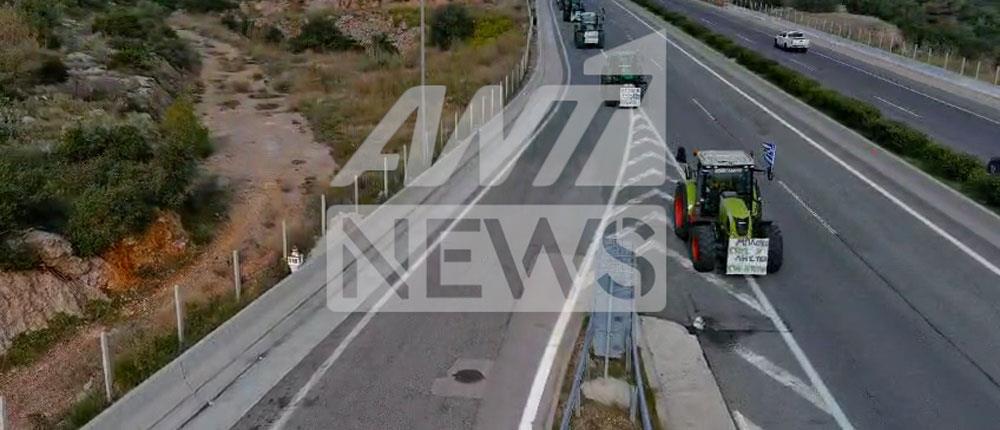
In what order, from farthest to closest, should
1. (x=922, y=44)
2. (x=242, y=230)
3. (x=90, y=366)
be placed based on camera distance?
(x=922, y=44) < (x=242, y=230) < (x=90, y=366)

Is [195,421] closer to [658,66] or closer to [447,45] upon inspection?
[658,66]

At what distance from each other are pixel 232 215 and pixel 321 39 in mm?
46577

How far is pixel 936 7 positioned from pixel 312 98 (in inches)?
3684

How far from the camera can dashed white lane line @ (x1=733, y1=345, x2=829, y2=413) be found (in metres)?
11.2

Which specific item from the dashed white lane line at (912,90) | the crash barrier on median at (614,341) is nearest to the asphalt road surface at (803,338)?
the crash barrier on median at (614,341)

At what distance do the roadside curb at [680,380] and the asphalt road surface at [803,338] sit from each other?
0.25 meters

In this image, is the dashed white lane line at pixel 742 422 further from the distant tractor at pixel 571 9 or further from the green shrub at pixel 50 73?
the distant tractor at pixel 571 9

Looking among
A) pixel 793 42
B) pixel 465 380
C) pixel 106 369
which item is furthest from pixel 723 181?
pixel 793 42

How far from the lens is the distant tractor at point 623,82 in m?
34.0

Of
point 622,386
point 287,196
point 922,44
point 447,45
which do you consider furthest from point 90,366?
point 922,44

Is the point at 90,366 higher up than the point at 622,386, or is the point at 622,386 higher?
the point at 622,386

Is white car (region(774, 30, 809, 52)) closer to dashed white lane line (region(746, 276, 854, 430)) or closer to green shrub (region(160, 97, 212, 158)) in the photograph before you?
green shrub (region(160, 97, 212, 158))

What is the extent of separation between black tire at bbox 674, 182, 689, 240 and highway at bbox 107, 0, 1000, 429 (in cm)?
27

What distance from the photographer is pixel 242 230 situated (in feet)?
67.5
